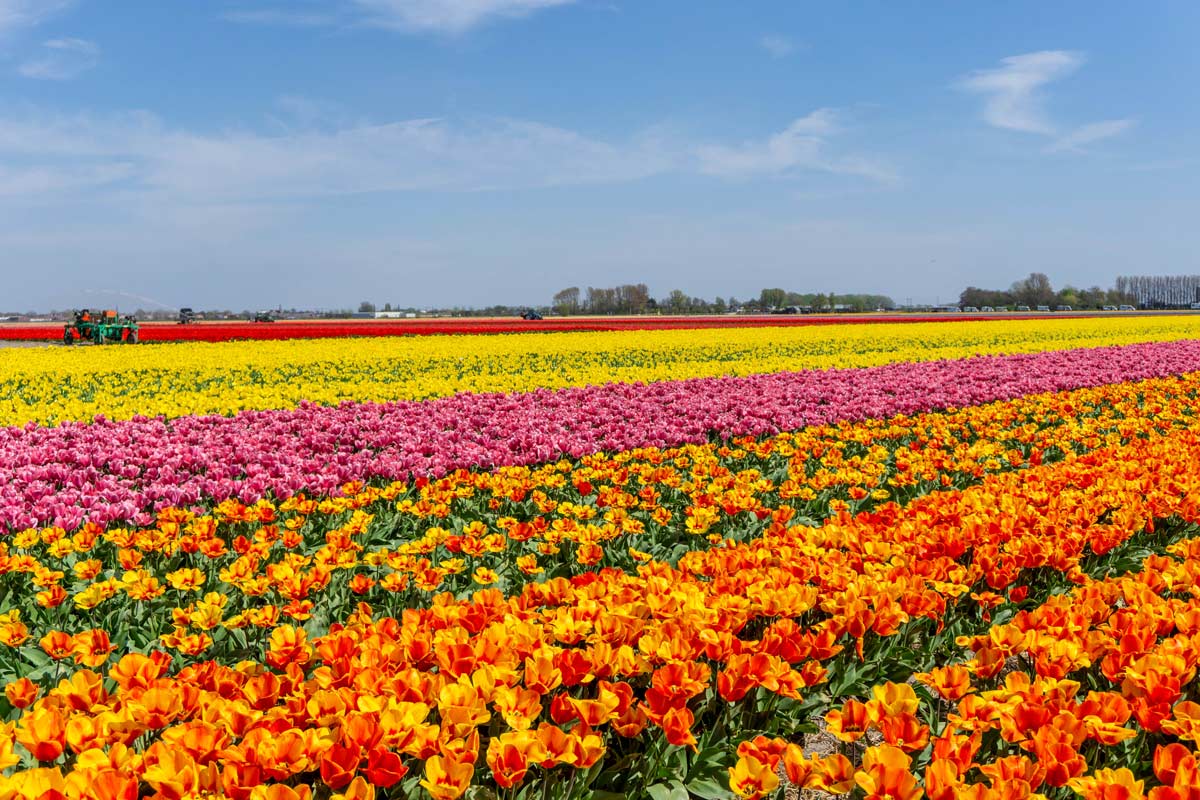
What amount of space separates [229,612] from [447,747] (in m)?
2.49

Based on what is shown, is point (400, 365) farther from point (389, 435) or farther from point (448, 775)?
point (448, 775)

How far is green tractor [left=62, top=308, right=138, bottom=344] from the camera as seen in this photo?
30.5 m

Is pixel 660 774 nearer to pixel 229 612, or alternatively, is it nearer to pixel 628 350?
pixel 229 612

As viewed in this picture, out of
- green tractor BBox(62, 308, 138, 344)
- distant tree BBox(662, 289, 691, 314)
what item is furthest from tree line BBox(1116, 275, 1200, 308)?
green tractor BBox(62, 308, 138, 344)

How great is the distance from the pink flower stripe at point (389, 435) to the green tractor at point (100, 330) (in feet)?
79.0

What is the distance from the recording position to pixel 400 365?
1973cm

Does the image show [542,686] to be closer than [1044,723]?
No

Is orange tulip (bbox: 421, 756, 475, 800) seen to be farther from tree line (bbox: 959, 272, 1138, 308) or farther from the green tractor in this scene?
tree line (bbox: 959, 272, 1138, 308)

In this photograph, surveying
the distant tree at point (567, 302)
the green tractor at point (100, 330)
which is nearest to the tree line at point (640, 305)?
the distant tree at point (567, 302)

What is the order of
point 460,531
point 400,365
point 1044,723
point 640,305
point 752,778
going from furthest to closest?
point 640,305
point 400,365
point 460,531
point 1044,723
point 752,778

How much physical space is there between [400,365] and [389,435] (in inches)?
448

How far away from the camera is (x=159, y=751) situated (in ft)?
6.61

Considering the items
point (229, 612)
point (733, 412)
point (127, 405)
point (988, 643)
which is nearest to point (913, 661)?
point (988, 643)

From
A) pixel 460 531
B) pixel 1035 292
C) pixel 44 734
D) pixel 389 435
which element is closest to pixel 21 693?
pixel 44 734
